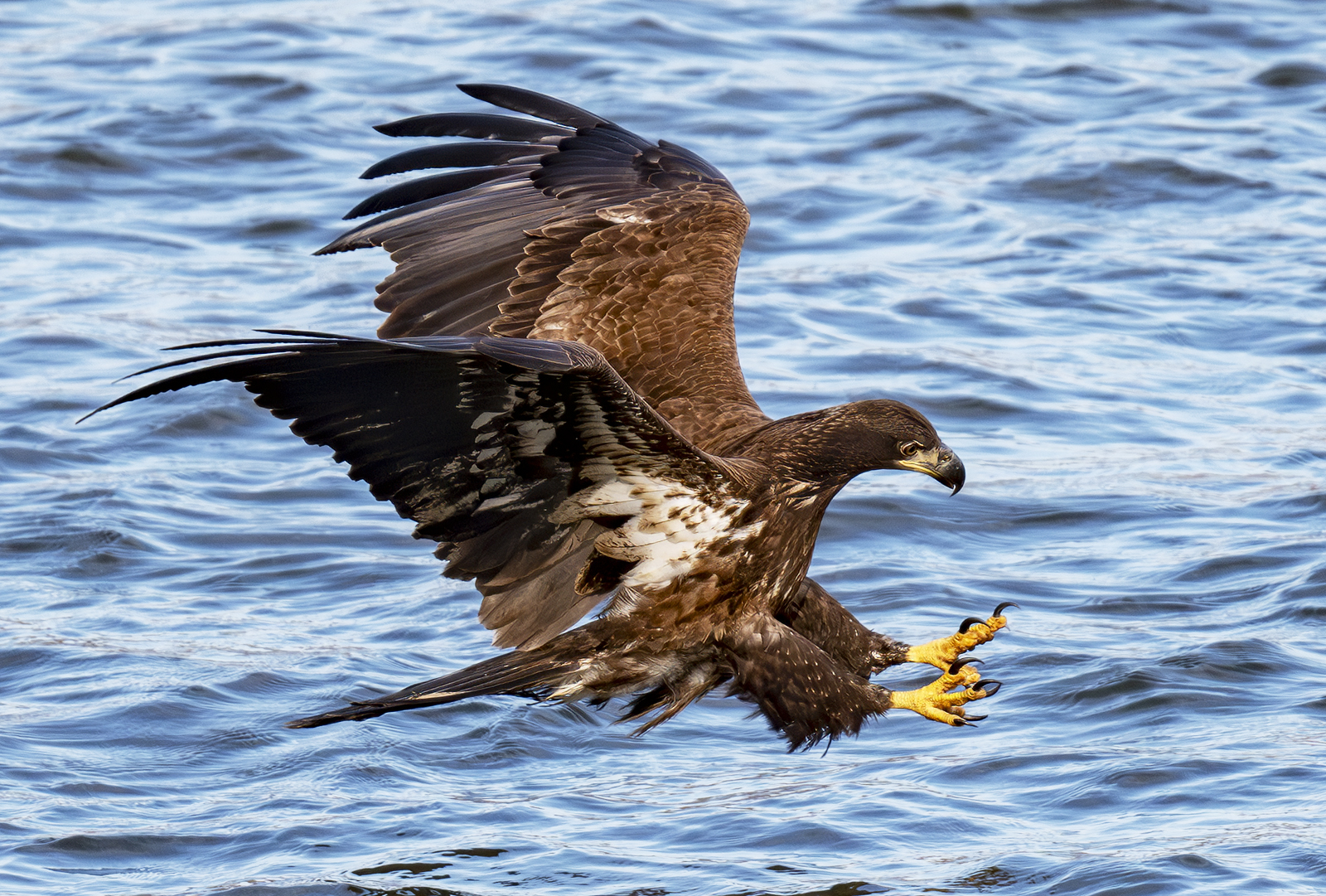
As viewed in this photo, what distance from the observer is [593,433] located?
4.98 metres

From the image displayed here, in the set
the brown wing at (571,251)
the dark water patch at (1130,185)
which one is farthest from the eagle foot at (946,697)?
the dark water patch at (1130,185)

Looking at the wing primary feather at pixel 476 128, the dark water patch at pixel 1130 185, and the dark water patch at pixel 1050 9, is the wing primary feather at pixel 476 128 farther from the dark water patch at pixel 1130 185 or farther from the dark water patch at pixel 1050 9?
the dark water patch at pixel 1050 9

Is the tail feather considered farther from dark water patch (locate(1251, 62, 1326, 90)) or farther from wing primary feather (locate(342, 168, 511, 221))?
dark water patch (locate(1251, 62, 1326, 90))

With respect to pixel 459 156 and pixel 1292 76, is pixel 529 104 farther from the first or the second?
pixel 1292 76

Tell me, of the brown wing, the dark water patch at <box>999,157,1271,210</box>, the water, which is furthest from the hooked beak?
the dark water patch at <box>999,157,1271,210</box>

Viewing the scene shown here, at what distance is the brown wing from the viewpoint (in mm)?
Result: 6176

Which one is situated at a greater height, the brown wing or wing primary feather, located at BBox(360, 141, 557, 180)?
wing primary feather, located at BBox(360, 141, 557, 180)

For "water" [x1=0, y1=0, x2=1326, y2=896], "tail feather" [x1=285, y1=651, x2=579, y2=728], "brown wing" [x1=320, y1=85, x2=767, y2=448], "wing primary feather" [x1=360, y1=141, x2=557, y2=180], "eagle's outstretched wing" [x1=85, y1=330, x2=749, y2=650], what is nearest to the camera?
"eagle's outstretched wing" [x1=85, y1=330, x2=749, y2=650]

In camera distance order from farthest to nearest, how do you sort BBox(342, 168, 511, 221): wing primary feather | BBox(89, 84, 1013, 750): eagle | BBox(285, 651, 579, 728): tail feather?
BBox(342, 168, 511, 221): wing primary feather < BBox(285, 651, 579, 728): tail feather < BBox(89, 84, 1013, 750): eagle

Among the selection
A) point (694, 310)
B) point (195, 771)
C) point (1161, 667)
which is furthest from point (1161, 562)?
point (195, 771)

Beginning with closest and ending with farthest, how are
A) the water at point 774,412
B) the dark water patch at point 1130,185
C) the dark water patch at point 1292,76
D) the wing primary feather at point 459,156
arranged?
the water at point 774,412
the wing primary feather at point 459,156
the dark water patch at point 1130,185
the dark water patch at point 1292,76

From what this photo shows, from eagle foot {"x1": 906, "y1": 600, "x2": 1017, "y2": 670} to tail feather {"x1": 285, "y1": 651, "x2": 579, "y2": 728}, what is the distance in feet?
3.70

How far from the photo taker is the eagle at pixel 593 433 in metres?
4.77

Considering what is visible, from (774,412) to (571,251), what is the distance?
2.75m
